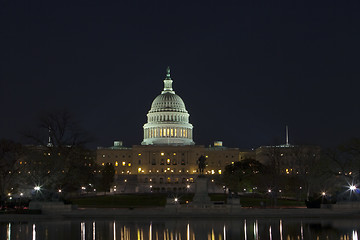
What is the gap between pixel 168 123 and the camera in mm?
168750

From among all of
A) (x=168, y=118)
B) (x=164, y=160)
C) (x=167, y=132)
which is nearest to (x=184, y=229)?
(x=164, y=160)

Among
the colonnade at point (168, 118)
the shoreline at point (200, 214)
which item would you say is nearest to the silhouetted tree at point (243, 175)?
the shoreline at point (200, 214)

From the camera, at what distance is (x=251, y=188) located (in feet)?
332

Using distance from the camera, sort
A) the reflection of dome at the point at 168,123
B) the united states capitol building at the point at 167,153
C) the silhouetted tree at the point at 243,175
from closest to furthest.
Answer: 1. the silhouetted tree at the point at 243,175
2. the united states capitol building at the point at 167,153
3. the reflection of dome at the point at 168,123

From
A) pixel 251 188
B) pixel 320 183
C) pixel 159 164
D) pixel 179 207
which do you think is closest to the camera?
pixel 179 207

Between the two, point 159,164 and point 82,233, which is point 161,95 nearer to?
point 159,164

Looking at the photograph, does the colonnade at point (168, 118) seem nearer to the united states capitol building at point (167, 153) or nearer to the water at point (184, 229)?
the united states capitol building at point (167, 153)

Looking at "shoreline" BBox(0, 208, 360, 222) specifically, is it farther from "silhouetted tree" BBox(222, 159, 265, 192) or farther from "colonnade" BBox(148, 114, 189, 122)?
"colonnade" BBox(148, 114, 189, 122)

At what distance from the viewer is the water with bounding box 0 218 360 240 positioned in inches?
1485

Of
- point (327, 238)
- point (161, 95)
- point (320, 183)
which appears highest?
point (161, 95)

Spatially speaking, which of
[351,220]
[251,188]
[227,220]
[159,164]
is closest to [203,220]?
[227,220]

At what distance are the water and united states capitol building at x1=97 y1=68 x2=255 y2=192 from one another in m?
89.9

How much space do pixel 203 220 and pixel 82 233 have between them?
13078 mm

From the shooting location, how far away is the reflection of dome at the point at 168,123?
16938 cm
